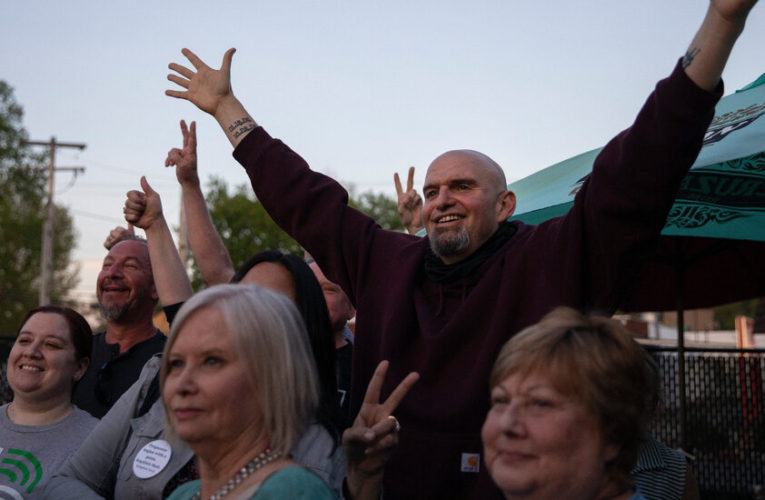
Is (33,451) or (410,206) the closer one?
(33,451)

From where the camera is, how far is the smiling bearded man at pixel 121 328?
3525 mm

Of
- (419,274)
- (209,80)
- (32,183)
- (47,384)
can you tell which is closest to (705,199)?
(419,274)

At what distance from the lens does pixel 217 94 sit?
2.96m

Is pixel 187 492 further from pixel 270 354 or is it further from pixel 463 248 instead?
pixel 463 248

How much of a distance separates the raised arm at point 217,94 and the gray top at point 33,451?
1.35 m

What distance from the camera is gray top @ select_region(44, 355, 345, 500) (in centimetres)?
220

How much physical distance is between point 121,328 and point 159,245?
68 centimetres

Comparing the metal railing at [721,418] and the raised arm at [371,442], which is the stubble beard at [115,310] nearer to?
the raised arm at [371,442]

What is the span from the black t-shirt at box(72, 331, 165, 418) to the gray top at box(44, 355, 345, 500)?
99 cm

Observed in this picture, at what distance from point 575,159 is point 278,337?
2.90m

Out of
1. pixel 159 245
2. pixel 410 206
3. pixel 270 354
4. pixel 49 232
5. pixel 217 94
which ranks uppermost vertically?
pixel 49 232

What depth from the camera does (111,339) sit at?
394 centimetres

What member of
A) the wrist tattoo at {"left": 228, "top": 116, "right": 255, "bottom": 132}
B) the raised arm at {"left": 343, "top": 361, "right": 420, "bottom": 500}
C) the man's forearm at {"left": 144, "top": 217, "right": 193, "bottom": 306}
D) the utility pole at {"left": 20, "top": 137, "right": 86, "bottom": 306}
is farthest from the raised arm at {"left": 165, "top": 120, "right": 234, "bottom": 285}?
the utility pole at {"left": 20, "top": 137, "right": 86, "bottom": 306}

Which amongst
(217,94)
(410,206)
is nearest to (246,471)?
(217,94)
